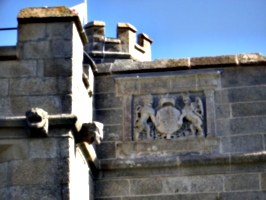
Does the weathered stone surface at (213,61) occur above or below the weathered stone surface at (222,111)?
above

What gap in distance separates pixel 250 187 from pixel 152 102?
6.11 ft

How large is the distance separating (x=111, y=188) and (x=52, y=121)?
2.43m

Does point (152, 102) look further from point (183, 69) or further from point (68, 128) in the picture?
point (68, 128)

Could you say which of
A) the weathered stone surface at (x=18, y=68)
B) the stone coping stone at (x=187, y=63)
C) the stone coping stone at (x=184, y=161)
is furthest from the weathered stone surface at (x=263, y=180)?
the weathered stone surface at (x=18, y=68)

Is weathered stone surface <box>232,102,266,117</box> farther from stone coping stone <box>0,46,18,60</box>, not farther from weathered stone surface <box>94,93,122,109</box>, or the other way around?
stone coping stone <box>0,46,18,60</box>

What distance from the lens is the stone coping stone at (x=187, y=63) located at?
12.6m

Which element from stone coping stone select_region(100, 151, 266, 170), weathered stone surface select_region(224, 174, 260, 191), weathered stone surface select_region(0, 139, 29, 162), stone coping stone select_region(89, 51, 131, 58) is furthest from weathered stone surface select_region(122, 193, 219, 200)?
stone coping stone select_region(89, 51, 131, 58)

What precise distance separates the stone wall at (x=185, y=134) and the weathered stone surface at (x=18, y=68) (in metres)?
2.25

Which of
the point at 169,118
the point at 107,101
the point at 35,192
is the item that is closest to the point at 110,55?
the point at 107,101

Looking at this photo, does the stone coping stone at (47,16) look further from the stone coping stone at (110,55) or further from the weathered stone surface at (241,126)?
the stone coping stone at (110,55)

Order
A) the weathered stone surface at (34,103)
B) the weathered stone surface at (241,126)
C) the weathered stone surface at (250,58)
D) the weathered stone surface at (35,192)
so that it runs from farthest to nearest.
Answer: the weathered stone surface at (250,58) → the weathered stone surface at (241,126) → the weathered stone surface at (34,103) → the weathered stone surface at (35,192)

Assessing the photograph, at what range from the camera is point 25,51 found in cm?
1068

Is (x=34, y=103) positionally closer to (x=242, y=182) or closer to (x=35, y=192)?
(x=35, y=192)

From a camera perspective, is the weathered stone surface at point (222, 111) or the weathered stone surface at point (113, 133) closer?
the weathered stone surface at point (222, 111)
